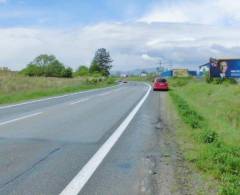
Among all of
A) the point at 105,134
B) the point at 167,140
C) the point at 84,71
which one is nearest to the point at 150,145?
the point at 167,140

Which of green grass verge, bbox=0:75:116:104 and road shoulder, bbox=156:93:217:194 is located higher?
road shoulder, bbox=156:93:217:194

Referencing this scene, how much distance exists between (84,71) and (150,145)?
175010mm

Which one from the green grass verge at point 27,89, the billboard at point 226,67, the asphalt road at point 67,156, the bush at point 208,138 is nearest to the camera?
the asphalt road at point 67,156

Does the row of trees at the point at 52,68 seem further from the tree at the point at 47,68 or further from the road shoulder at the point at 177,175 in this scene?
the road shoulder at the point at 177,175

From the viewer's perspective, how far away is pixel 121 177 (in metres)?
7.82

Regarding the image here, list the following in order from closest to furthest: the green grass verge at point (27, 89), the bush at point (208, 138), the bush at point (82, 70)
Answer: the bush at point (208, 138), the green grass verge at point (27, 89), the bush at point (82, 70)

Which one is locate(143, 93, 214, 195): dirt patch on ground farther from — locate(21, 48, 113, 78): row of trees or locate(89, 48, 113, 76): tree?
locate(89, 48, 113, 76): tree

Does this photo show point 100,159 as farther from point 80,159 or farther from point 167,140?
point 167,140

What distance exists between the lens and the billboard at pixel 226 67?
71.3m

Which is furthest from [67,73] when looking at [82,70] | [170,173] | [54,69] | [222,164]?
[170,173]

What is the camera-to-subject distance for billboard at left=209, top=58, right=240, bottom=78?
234ft

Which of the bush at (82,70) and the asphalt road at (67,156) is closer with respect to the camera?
the asphalt road at (67,156)

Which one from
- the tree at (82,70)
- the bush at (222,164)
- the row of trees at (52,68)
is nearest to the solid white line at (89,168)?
the bush at (222,164)

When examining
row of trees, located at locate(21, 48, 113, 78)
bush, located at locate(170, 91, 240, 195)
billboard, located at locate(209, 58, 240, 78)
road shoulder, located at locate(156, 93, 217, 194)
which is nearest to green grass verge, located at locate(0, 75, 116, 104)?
billboard, located at locate(209, 58, 240, 78)
